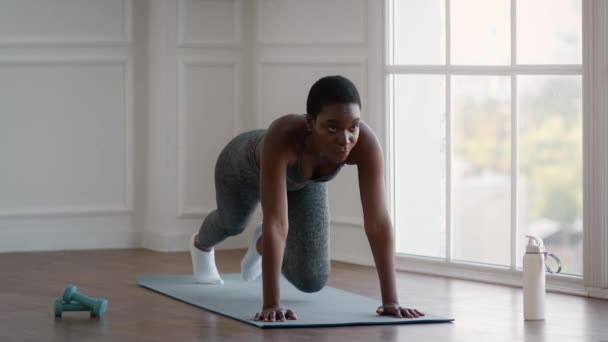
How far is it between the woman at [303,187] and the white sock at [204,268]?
0.24 metres

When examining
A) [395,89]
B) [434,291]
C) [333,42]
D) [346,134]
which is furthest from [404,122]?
Result: [346,134]

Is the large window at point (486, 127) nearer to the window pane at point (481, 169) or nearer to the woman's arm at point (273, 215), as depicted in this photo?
the window pane at point (481, 169)

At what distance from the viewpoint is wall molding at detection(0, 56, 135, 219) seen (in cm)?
569

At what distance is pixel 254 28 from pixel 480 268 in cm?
172

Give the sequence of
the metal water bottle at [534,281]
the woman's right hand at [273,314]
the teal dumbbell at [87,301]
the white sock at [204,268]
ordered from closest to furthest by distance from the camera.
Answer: the woman's right hand at [273,314], the metal water bottle at [534,281], the teal dumbbell at [87,301], the white sock at [204,268]

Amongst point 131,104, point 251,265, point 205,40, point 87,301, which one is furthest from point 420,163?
point 87,301

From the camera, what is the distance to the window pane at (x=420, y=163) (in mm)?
5113

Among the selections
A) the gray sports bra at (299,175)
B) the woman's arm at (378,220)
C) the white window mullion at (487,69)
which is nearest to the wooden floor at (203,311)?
the woman's arm at (378,220)

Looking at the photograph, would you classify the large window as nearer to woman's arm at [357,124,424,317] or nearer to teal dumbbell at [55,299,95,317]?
woman's arm at [357,124,424,317]

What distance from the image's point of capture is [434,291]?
464 cm

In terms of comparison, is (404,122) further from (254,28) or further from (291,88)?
(254,28)

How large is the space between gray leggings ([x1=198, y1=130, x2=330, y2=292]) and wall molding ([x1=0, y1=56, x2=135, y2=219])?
1650 mm

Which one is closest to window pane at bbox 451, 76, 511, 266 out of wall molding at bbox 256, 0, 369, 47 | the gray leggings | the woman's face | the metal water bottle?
wall molding at bbox 256, 0, 369, 47

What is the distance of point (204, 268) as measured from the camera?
4.66 m
